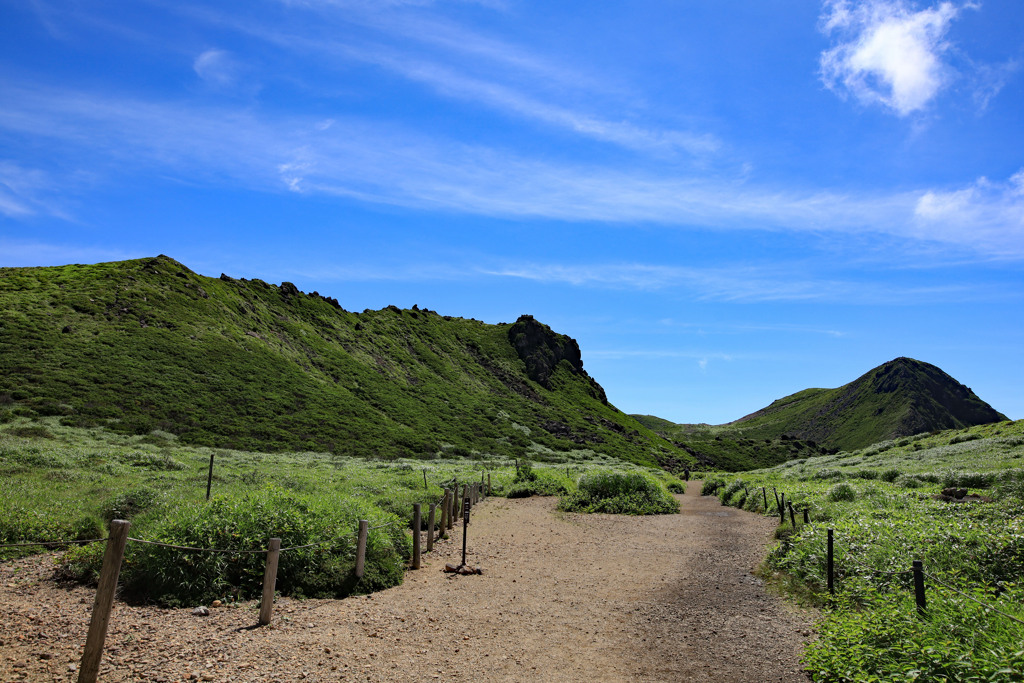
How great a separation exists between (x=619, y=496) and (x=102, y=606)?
24.5 metres

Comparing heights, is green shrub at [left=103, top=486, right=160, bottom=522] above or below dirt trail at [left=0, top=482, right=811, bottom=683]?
above

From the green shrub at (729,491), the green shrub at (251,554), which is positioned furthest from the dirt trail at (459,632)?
the green shrub at (729,491)

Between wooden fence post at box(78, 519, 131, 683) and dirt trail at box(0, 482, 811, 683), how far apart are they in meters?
0.37

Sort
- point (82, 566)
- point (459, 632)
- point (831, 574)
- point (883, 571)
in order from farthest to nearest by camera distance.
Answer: point (831, 574)
point (82, 566)
point (883, 571)
point (459, 632)

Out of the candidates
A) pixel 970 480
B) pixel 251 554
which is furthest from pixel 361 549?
pixel 970 480

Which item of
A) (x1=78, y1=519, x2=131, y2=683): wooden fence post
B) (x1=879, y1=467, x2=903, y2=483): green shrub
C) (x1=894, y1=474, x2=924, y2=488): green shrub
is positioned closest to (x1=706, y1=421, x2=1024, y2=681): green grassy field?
(x1=894, y1=474, x2=924, y2=488): green shrub

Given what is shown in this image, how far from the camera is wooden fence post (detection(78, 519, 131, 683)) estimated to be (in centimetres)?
663

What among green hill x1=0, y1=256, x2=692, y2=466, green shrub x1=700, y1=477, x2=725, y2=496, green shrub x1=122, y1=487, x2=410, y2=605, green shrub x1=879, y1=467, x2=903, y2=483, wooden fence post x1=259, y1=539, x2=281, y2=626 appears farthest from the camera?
green hill x1=0, y1=256, x2=692, y2=466

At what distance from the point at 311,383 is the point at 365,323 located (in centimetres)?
4286

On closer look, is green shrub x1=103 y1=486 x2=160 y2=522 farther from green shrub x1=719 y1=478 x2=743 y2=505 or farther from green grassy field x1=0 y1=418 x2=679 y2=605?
green shrub x1=719 y1=478 x2=743 y2=505

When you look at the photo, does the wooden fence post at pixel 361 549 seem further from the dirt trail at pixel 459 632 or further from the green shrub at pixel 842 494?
the green shrub at pixel 842 494

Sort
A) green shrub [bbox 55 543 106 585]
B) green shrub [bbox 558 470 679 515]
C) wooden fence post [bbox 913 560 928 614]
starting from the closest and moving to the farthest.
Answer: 1. wooden fence post [bbox 913 560 928 614]
2. green shrub [bbox 55 543 106 585]
3. green shrub [bbox 558 470 679 515]

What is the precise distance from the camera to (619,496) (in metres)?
28.6

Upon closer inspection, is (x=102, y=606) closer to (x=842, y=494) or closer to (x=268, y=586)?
(x=268, y=586)
